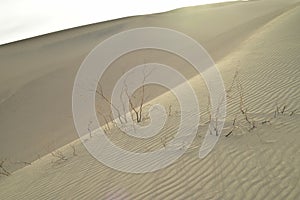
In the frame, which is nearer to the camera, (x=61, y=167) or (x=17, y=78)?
(x=61, y=167)

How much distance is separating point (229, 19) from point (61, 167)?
2997cm

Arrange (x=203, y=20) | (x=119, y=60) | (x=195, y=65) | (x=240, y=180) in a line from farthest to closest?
(x=203, y=20) < (x=119, y=60) < (x=195, y=65) < (x=240, y=180)

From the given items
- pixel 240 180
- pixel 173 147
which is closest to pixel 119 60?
pixel 173 147

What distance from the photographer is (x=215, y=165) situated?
4.30 meters

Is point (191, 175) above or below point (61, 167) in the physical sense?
below

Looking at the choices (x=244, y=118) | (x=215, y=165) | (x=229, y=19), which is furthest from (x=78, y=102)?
(x=229, y=19)

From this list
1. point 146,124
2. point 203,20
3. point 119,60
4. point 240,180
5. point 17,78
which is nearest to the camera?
point 240,180

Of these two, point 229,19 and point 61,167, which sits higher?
point 229,19

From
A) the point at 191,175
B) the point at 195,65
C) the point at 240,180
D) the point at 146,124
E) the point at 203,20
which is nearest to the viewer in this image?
the point at 240,180

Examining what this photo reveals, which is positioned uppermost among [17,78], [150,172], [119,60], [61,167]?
[17,78]

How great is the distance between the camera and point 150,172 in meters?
4.55

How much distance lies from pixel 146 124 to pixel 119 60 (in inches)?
563

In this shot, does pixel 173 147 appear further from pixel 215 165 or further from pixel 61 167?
pixel 61 167

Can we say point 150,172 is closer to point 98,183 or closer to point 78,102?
point 98,183
